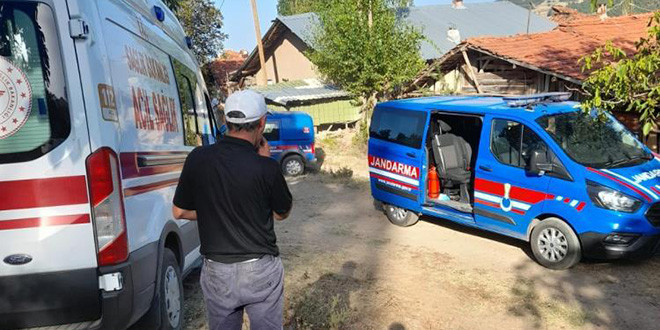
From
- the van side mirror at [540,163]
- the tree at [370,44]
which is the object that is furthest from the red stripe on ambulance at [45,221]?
the tree at [370,44]

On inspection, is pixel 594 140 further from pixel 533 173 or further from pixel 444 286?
pixel 444 286

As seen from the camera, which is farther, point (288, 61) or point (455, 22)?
point (455, 22)

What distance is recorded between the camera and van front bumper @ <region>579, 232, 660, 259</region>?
516 cm

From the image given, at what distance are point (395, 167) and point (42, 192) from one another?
223 inches

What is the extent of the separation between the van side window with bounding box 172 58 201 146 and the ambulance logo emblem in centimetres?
179

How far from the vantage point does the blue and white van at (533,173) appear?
205 inches

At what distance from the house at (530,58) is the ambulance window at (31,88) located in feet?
33.4

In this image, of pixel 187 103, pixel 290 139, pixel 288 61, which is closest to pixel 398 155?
pixel 187 103

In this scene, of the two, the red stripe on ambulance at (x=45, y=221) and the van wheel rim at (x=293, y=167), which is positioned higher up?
the red stripe on ambulance at (x=45, y=221)

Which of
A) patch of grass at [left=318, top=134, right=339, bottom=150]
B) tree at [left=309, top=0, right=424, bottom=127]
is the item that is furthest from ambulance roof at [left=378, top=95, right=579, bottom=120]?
patch of grass at [left=318, top=134, right=339, bottom=150]

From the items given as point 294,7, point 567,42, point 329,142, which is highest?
point 294,7

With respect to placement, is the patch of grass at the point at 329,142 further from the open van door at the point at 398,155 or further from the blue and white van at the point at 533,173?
the blue and white van at the point at 533,173

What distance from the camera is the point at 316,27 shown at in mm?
21266

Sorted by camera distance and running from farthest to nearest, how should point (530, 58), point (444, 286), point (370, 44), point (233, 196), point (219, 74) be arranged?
point (219, 74) < point (370, 44) < point (530, 58) < point (444, 286) < point (233, 196)
